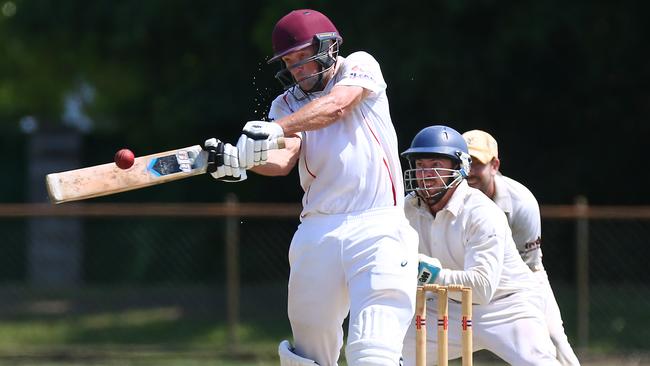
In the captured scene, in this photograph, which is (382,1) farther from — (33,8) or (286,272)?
(33,8)

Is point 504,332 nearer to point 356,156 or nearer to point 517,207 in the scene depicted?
point 517,207

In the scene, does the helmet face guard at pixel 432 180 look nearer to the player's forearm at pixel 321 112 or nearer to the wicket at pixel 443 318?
the wicket at pixel 443 318

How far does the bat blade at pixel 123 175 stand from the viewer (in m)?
4.67

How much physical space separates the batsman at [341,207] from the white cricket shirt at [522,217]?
1570 millimetres

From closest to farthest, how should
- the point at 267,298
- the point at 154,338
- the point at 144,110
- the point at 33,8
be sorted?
the point at 154,338
the point at 267,298
the point at 33,8
the point at 144,110

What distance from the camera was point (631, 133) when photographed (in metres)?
14.4

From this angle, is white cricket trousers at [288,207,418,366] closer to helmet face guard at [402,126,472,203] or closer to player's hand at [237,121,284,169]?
player's hand at [237,121,284,169]

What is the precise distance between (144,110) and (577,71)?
6.37 metres

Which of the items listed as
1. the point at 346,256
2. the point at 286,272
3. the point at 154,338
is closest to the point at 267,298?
the point at 286,272

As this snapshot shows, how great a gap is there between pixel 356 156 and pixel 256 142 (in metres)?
0.50

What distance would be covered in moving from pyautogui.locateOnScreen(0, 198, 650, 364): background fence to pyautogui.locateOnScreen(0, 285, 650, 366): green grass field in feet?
0.05

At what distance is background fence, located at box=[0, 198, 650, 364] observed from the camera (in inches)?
450

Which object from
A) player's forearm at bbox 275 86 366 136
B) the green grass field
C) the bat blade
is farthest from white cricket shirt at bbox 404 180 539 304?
the green grass field

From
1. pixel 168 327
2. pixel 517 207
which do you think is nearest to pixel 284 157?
pixel 517 207
